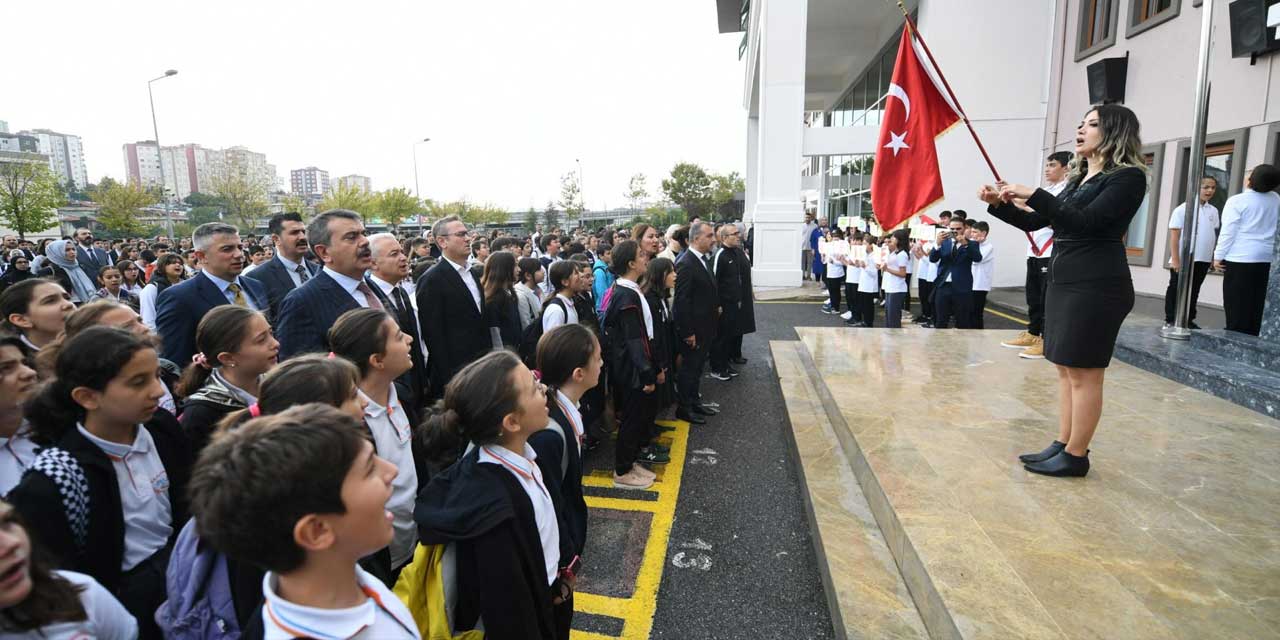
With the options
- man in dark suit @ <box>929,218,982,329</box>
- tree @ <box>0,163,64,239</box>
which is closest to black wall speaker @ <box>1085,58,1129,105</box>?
man in dark suit @ <box>929,218,982,329</box>

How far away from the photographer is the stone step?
255 cm

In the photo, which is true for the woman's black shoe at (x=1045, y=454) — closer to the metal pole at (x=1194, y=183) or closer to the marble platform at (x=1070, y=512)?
the marble platform at (x=1070, y=512)

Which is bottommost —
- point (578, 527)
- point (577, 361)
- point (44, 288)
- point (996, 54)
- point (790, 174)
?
point (578, 527)

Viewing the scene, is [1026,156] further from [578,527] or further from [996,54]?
[578,527]

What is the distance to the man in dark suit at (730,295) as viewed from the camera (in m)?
6.64

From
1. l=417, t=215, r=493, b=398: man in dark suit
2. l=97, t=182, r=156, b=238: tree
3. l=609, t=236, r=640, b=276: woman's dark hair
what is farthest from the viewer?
l=97, t=182, r=156, b=238: tree

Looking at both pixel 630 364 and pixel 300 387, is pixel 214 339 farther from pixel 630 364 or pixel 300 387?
pixel 630 364

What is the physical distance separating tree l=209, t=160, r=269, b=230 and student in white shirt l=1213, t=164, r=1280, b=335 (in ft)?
140

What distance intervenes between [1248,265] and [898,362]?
3578 millimetres

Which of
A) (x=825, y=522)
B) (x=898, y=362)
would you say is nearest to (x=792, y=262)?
(x=898, y=362)

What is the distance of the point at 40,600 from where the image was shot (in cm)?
114

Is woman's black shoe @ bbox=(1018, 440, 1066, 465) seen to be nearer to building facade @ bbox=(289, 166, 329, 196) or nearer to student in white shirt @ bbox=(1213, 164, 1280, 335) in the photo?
student in white shirt @ bbox=(1213, 164, 1280, 335)

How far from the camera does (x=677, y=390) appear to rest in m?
5.79

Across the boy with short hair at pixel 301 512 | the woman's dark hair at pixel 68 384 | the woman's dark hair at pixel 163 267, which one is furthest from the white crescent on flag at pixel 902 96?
the woman's dark hair at pixel 163 267
